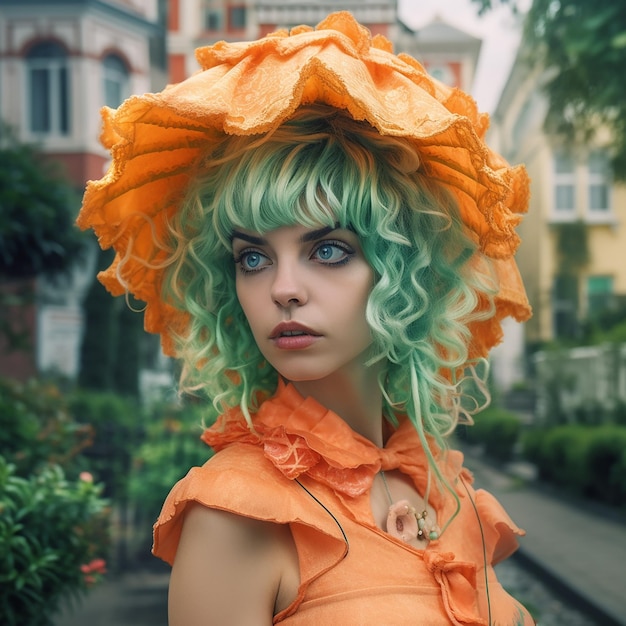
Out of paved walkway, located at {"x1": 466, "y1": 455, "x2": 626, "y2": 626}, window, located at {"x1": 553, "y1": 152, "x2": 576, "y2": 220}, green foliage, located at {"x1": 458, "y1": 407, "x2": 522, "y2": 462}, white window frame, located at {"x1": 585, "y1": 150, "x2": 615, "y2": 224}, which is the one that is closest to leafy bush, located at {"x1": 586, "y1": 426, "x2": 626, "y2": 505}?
paved walkway, located at {"x1": 466, "y1": 455, "x2": 626, "y2": 626}

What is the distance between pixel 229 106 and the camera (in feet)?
5.07

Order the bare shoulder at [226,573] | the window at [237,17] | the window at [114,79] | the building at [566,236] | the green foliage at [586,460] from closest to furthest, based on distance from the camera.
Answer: the bare shoulder at [226,573]
the green foliage at [586,460]
the window at [114,79]
the window at [237,17]
the building at [566,236]

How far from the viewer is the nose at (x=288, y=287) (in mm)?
1639

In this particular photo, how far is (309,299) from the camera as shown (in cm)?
166

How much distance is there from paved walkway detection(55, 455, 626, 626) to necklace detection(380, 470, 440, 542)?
236 cm

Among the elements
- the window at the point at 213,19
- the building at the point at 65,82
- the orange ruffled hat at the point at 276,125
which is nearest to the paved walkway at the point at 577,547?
the orange ruffled hat at the point at 276,125

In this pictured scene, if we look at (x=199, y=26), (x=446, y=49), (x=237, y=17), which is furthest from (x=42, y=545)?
(x=199, y=26)

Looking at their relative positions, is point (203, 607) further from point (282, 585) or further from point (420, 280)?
point (420, 280)

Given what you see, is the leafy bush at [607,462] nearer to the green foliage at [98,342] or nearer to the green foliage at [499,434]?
the green foliage at [499,434]

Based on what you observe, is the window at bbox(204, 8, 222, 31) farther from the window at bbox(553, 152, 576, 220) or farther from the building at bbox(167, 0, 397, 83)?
the window at bbox(553, 152, 576, 220)

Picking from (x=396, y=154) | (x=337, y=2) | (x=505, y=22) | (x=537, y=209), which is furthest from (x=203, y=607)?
(x=537, y=209)

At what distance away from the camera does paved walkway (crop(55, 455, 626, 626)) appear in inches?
208

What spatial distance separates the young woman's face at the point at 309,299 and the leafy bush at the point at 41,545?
5.10 ft

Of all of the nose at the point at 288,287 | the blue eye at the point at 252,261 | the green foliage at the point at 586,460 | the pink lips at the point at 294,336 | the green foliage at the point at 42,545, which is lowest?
the green foliage at the point at 586,460
